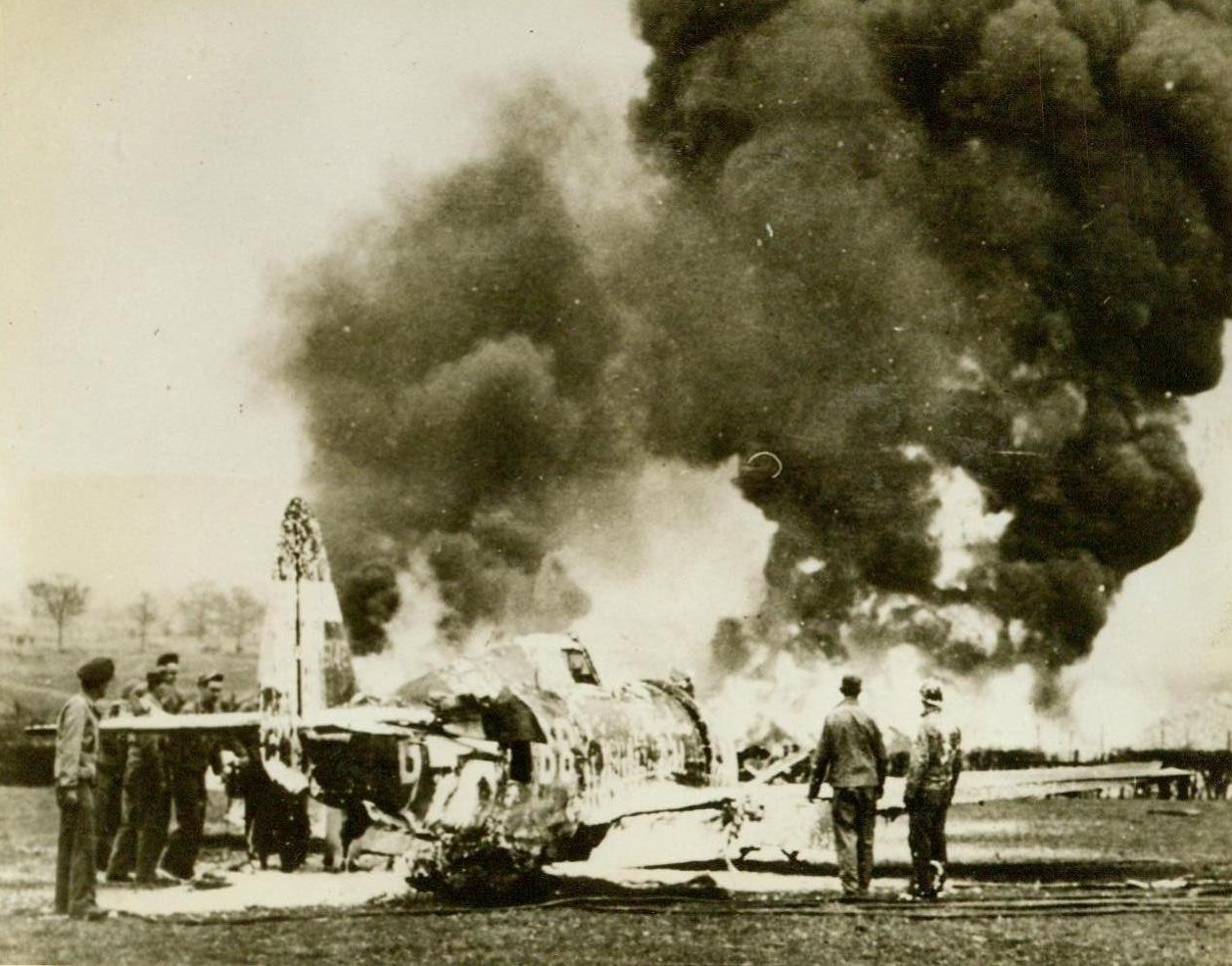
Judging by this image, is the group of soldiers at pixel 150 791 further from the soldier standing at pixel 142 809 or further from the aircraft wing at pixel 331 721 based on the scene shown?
the aircraft wing at pixel 331 721

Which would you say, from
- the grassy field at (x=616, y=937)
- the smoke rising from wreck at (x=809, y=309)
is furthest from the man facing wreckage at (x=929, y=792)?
the smoke rising from wreck at (x=809, y=309)

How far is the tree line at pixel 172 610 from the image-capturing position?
10352 mm

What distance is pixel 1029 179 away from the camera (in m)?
11.4

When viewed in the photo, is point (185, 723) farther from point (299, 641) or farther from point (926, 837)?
point (926, 837)

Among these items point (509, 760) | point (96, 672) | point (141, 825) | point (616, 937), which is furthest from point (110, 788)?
point (616, 937)

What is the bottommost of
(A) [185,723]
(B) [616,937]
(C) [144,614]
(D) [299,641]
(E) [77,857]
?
(B) [616,937]

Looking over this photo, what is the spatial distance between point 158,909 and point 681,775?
12.7ft

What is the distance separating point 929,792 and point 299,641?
4449 millimetres

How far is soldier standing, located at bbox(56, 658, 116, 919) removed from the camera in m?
8.68

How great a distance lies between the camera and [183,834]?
33.2 ft

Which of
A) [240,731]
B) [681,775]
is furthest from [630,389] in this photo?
[240,731]

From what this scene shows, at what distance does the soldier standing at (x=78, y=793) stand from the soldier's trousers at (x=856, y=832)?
187 inches

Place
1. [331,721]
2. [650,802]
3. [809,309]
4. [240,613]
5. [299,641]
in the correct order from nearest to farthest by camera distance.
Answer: [331,721], [650,802], [299,641], [240,613], [809,309]

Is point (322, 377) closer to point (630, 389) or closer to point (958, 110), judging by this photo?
point (630, 389)
